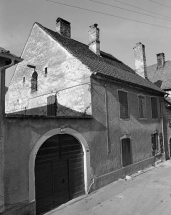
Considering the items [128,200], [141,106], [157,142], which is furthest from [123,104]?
[157,142]

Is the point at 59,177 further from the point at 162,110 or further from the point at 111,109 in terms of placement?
the point at 162,110

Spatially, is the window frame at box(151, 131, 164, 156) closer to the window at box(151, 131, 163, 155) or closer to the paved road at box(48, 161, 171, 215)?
the window at box(151, 131, 163, 155)

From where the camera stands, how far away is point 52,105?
11.4 m

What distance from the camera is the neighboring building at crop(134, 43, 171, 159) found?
1628 centimetres

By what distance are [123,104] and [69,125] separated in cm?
485

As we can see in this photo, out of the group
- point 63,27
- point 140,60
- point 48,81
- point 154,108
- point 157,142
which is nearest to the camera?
point 48,81

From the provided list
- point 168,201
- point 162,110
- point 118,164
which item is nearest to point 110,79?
point 118,164

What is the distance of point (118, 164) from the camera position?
10.4 m

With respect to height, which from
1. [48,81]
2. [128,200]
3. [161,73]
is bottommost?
[128,200]

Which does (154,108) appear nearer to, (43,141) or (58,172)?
(58,172)

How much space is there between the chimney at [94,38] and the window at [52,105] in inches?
224

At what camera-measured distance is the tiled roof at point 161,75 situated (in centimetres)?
2025

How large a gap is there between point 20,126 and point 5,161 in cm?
119

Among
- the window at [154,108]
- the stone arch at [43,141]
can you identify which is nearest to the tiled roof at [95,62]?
the window at [154,108]
